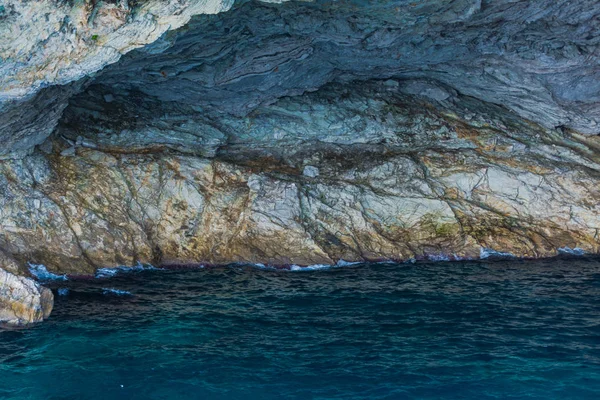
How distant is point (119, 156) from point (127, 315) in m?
7.02

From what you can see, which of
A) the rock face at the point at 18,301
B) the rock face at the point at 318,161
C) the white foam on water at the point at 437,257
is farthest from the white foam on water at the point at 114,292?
the white foam on water at the point at 437,257

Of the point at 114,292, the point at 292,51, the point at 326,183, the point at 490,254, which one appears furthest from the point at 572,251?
the point at 114,292

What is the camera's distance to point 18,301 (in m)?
18.2

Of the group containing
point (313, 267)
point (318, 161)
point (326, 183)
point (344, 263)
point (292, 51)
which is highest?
point (292, 51)

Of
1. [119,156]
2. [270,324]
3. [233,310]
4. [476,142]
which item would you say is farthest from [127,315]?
[476,142]

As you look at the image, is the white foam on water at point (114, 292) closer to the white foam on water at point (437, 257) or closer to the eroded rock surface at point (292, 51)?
the eroded rock surface at point (292, 51)

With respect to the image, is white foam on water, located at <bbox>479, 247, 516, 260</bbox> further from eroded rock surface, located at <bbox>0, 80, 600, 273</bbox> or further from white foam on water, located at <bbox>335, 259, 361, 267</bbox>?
white foam on water, located at <bbox>335, 259, 361, 267</bbox>

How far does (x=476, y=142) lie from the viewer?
23766 millimetres

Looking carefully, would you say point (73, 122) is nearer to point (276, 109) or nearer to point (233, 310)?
point (276, 109)

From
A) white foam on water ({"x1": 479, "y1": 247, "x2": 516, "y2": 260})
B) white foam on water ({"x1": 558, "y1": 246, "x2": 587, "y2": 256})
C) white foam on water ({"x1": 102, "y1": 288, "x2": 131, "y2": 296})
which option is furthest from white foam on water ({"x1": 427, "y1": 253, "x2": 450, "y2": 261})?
white foam on water ({"x1": 102, "y1": 288, "x2": 131, "y2": 296})

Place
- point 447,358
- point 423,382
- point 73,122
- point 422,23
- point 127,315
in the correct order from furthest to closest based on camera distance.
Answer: point 73,122 → point 127,315 → point 422,23 → point 447,358 → point 423,382

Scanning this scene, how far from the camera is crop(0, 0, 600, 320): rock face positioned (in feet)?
68.0

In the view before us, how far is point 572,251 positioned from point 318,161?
33.2ft

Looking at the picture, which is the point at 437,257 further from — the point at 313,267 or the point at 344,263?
the point at 313,267
